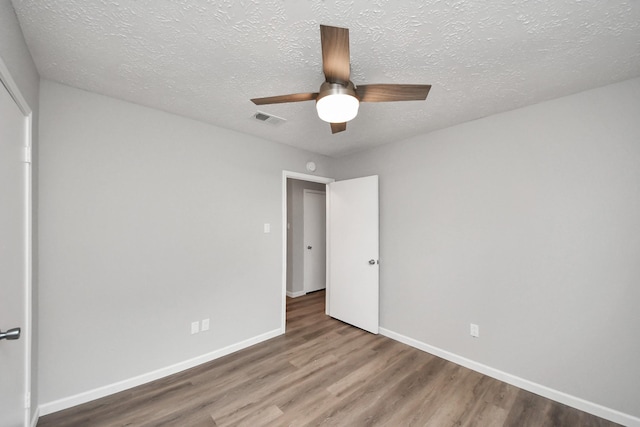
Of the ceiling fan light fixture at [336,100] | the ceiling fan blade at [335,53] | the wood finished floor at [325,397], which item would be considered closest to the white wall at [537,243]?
the wood finished floor at [325,397]

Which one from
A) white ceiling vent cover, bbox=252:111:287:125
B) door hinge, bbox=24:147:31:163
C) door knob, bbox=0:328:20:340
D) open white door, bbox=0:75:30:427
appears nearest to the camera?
door knob, bbox=0:328:20:340

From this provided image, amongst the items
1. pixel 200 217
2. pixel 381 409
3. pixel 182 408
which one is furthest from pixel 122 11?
pixel 381 409

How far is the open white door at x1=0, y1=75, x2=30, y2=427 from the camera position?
115cm

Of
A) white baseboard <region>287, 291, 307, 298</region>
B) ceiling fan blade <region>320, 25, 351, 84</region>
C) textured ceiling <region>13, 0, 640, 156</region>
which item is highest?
textured ceiling <region>13, 0, 640, 156</region>

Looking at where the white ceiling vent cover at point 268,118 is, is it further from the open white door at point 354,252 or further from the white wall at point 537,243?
the white wall at point 537,243

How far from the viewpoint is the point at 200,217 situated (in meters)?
2.56

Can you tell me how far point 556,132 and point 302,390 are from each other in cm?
306

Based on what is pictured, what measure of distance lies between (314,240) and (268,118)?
10.4ft

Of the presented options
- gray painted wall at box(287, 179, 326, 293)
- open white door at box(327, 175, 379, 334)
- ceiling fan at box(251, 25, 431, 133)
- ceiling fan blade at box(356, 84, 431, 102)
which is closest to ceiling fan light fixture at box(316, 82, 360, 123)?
ceiling fan at box(251, 25, 431, 133)

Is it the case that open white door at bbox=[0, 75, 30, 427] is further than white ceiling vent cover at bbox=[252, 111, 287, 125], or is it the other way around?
white ceiling vent cover at bbox=[252, 111, 287, 125]

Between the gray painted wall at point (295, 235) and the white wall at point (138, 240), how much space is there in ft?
6.40

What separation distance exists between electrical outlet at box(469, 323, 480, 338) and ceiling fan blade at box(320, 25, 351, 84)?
2564 mm

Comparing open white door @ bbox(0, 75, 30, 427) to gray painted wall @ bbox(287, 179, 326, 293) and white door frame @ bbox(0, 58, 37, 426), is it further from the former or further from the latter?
gray painted wall @ bbox(287, 179, 326, 293)

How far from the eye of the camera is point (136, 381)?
2160 millimetres
